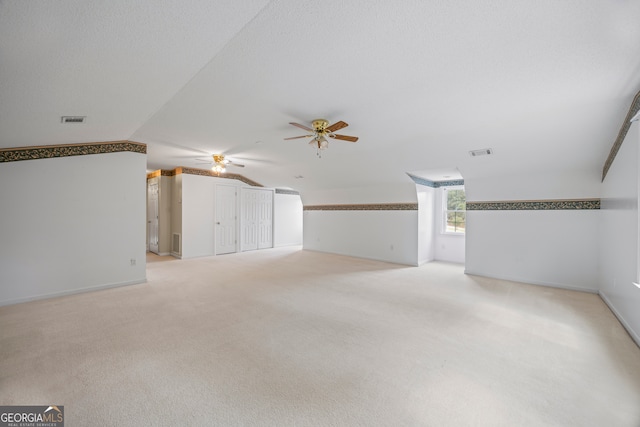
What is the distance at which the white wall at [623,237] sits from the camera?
103 inches

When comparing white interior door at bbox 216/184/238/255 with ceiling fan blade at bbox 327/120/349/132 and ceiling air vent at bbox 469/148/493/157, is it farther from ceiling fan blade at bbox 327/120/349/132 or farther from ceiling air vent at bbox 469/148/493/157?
ceiling air vent at bbox 469/148/493/157

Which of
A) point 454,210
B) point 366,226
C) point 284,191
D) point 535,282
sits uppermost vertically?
point 284,191

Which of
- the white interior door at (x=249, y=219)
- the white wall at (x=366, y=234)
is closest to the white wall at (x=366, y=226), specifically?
the white wall at (x=366, y=234)

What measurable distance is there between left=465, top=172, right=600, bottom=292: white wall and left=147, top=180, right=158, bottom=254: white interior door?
26.7 feet

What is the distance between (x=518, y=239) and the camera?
505cm

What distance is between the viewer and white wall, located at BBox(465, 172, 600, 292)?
175 inches

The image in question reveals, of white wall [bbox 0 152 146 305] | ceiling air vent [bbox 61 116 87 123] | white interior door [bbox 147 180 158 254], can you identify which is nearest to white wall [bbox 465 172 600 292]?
ceiling air vent [bbox 61 116 87 123]

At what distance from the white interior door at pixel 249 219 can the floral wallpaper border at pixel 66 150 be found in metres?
3.90

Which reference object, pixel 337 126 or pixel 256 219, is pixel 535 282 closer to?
pixel 337 126

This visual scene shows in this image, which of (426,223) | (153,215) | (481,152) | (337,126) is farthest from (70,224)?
(426,223)

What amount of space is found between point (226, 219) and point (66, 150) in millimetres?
4269

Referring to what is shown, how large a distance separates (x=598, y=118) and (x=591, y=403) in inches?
121

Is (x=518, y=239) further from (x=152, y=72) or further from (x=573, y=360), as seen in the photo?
(x=152, y=72)

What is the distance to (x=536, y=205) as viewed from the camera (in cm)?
489
